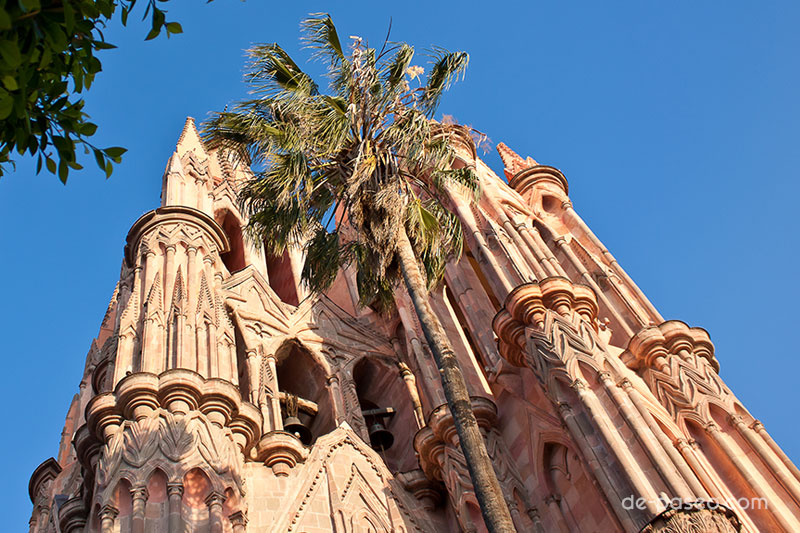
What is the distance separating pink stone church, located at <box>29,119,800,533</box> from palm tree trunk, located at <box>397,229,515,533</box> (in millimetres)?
2878

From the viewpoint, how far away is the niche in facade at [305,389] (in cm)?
2191

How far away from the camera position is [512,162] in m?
29.0

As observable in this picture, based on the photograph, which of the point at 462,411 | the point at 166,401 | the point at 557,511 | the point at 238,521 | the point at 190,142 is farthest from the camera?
the point at 190,142

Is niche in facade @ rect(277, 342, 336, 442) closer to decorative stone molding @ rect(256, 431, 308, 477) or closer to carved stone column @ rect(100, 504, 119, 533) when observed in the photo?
decorative stone molding @ rect(256, 431, 308, 477)

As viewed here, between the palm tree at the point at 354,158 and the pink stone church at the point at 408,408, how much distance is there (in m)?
1.26

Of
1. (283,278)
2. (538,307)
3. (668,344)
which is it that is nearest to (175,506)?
Answer: (538,307)

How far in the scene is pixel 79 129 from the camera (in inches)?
284

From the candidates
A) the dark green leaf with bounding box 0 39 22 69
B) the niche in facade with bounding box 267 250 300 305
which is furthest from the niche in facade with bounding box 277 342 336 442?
the dark green leaf with bounding box 0 39 22 69

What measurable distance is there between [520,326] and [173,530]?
7340 mm

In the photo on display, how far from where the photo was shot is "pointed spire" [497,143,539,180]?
2830 centimetres

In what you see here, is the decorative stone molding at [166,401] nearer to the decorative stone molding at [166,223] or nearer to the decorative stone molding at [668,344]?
the decorative stone molding at [166,223]

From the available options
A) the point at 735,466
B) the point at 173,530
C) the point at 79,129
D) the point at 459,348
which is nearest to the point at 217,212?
the point at 459,348

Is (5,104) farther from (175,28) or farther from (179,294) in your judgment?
(179,294)

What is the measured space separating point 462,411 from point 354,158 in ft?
16.5
